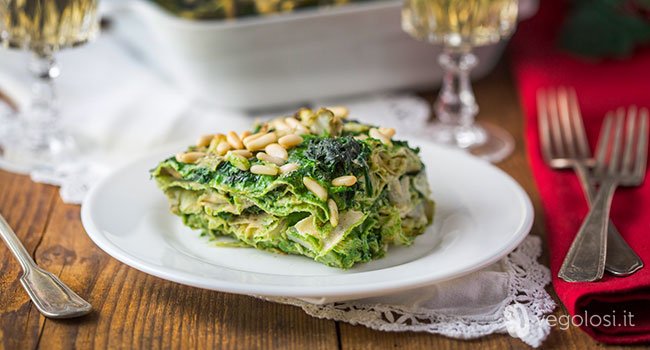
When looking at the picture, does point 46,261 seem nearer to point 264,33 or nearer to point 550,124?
point 264,33

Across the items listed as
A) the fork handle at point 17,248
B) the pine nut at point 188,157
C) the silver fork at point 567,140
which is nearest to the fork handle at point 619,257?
the silver fork at point 567,140

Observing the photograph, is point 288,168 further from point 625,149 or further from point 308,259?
point 625,149

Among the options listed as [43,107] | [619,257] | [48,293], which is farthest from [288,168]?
[43,107]

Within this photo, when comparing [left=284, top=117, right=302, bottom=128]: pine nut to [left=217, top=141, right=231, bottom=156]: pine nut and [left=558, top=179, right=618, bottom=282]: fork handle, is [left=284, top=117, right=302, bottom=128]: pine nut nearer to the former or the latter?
[left=217, top=141, right=231, bottom=156]: pine nut

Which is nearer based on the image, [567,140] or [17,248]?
[17,248]

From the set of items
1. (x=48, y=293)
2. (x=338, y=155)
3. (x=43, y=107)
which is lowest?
(x=43, y=107)

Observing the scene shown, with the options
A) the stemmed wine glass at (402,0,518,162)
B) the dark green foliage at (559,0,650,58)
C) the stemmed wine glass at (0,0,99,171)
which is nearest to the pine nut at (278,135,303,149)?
the stemmed wine glass at (402,0,518,162)
